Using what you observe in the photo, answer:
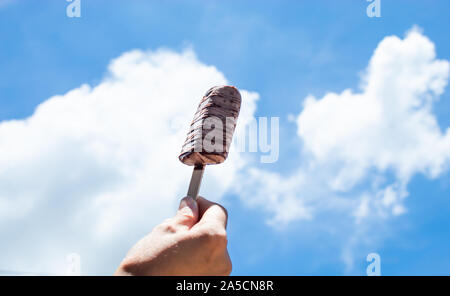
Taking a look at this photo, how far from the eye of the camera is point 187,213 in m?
3.22

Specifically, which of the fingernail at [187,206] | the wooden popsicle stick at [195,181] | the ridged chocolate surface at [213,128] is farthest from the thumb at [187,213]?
the ridged chocolate surface at [213,128]

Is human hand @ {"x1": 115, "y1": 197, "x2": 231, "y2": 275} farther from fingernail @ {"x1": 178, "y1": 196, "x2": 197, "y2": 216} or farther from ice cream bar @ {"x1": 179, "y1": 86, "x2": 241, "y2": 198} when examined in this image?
ice cream bar @ {"x1": 179, "y1": 86, "x2": 241, "y2": 198}

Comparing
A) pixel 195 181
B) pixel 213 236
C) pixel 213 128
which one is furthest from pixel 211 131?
pixel 213 236

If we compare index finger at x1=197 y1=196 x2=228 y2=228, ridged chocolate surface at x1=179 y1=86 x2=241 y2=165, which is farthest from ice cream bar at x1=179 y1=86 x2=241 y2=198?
index finger at x1=197 y1=196 x2=228 y2=228

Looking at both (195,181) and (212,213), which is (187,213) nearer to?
(212,213)

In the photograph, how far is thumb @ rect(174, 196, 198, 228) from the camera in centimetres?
302

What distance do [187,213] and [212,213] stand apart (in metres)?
0.23

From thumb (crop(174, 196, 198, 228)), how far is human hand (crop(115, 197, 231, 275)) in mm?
11
